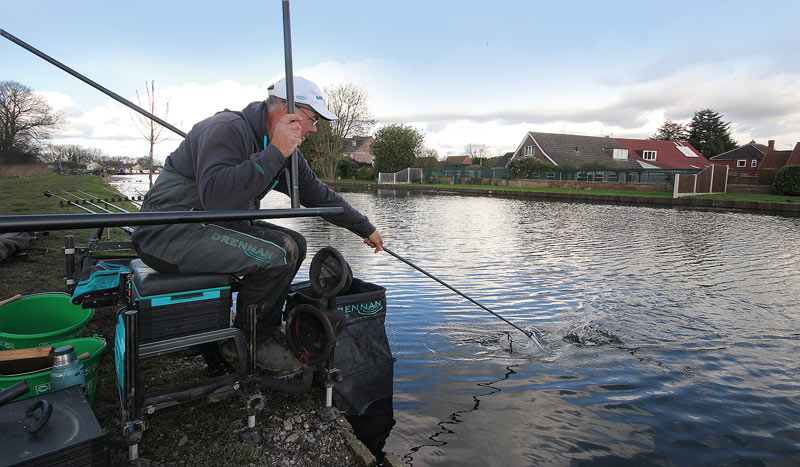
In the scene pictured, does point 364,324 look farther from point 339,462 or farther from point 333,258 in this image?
point 339,462

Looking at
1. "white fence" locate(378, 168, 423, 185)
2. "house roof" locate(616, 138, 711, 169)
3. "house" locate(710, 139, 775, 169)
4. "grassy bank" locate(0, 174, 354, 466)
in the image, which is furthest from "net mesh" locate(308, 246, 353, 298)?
"house" locate(710, 139, 775, 169)

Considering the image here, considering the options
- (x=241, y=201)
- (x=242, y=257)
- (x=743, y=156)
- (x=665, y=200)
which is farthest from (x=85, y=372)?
(x=743, y=156)

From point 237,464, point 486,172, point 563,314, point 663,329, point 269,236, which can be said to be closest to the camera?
point 237,464

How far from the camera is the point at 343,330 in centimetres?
271

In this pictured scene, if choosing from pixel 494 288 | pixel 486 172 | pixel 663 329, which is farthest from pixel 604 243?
pixel 486 172

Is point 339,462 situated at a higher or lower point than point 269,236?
lower

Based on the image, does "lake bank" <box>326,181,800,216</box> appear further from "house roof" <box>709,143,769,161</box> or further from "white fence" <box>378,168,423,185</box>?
"house roof" <box>709,143,769,161</box>

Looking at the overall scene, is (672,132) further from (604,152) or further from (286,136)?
(286,136)

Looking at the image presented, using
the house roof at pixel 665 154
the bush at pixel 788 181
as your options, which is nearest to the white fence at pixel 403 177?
the house roof at pixel 665 154

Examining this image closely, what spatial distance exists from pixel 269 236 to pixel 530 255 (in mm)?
7305

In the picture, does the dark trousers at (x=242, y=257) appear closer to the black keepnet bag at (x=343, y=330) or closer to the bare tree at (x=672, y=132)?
the black keepnet bag at (x=343, y=330)

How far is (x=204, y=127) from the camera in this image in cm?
241

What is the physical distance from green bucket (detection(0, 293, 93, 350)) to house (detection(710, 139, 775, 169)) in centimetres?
7458

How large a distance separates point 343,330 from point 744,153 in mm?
77711
